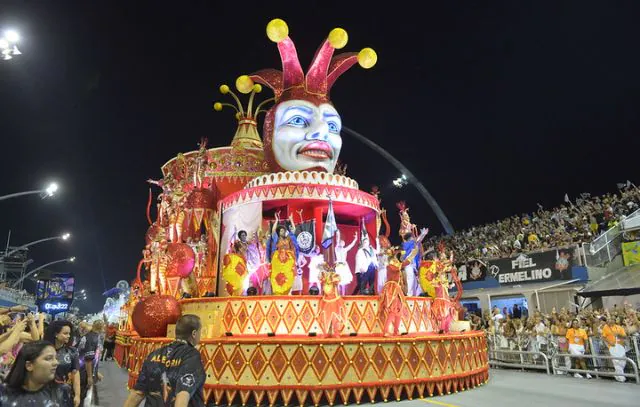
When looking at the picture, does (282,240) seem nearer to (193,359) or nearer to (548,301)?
(193,359)

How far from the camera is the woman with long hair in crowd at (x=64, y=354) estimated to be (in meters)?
4.46

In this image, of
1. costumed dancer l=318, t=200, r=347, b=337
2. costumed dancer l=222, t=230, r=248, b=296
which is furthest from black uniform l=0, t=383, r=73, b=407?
costumed dancer l=222, t=230, r=248, b=296

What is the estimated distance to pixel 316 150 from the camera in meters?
12.7

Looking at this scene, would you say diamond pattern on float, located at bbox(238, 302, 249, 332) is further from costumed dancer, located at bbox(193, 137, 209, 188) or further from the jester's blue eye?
costumed dancer, located at bbox(193, 137, 209, 188)

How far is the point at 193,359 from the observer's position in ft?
11.2

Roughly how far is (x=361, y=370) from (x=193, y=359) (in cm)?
538

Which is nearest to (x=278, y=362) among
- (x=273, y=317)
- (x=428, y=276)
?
(x=273, y=317)

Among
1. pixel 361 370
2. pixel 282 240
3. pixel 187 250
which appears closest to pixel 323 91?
pixel 282 240

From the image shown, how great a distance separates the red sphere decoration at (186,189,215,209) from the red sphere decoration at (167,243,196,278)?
9.22 feet

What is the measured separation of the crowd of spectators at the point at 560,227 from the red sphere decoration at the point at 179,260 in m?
16.3

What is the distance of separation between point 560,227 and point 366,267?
14.3m

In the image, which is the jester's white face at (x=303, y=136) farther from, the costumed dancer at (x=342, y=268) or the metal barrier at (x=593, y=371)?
the metal barrier at (x=593, y=371)

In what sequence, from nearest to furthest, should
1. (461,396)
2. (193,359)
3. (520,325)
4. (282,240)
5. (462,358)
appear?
1. (193,359)
2. (461,396)
3. (462,358)
4. (282,240)
5. (520,325)

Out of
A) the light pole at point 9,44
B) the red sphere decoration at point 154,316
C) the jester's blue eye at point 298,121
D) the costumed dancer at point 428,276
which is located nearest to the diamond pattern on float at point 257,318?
the red sphere decoration at point 154,316
